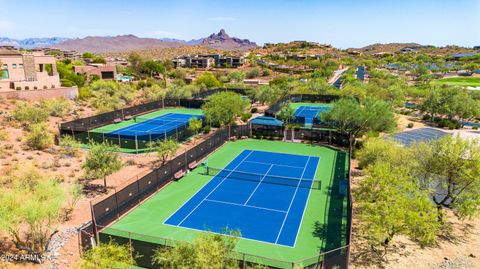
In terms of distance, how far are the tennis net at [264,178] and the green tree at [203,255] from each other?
41.9 feet

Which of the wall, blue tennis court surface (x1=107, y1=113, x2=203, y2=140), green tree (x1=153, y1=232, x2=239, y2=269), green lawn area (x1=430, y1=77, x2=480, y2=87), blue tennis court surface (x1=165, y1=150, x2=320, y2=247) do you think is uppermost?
green lawn area (x1=430, y1=77, x2=480, y2=87)

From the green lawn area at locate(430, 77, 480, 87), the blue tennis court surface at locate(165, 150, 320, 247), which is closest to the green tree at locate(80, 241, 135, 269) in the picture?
the blue tennis court surface at locate(165, 150, 320, 247)

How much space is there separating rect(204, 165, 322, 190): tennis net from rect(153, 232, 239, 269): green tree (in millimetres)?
12763

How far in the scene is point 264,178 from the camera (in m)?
24.3

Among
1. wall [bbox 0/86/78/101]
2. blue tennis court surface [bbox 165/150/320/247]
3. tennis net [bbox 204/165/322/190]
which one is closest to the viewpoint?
blue tennis court surface [bbox 165/150/320/247]

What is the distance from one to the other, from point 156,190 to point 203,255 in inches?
498

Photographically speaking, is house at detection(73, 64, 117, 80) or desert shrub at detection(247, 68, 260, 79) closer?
house at detection(73, 64, 117, 80)

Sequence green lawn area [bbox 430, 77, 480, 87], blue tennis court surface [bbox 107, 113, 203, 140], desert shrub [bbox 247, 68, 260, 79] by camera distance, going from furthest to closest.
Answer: desert shrub [bbox 247, 68, 260, 79] < green lawn area [bbox 430, 77, 480, 87] < blue tennis court surface [bbox 107, 113, 203, 140]

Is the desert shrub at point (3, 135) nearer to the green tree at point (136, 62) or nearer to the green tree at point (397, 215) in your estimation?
the green tree at point (397, 215)

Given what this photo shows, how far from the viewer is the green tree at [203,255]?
9.55 m

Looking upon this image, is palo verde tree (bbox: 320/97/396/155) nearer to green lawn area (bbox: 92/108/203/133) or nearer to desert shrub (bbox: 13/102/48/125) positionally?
green lawn area (bbox: 92/108/203/133)

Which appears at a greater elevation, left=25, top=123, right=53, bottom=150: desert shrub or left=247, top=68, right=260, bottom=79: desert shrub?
left=247, top=68, right=260, bottom=79: desert shrub

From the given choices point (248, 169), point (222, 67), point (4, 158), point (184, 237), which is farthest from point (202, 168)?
point (222, 67)

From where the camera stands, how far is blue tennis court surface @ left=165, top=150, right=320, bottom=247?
17234 mm
